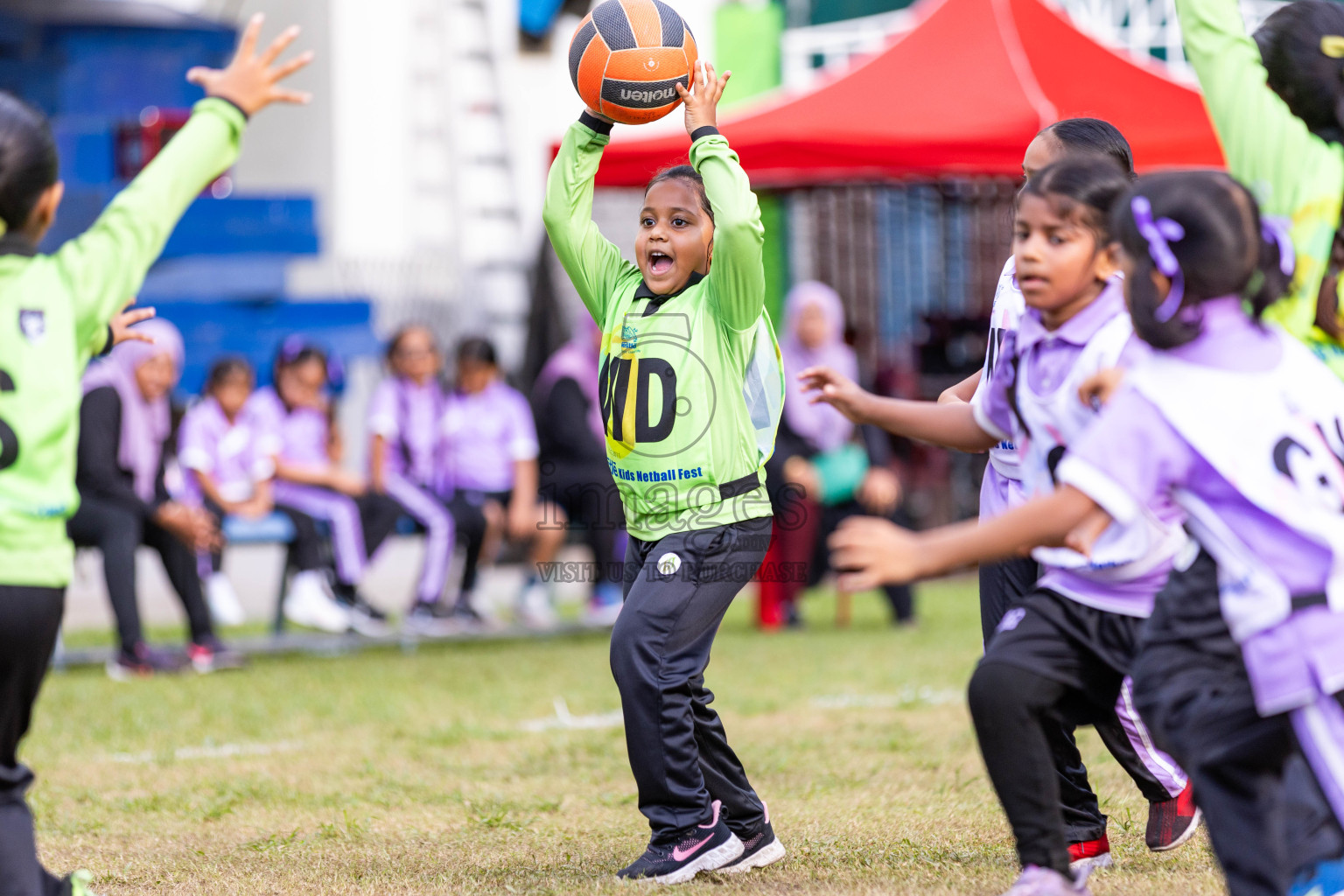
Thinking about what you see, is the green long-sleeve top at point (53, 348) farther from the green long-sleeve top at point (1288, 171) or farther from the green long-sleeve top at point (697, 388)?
the green long-sleeve top at point (1288, 171)

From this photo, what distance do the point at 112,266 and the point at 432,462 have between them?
671cm

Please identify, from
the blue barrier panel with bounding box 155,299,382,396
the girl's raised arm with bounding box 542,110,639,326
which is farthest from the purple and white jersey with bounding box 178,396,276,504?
the girl's raised arm with bounding box 542,110,639,326

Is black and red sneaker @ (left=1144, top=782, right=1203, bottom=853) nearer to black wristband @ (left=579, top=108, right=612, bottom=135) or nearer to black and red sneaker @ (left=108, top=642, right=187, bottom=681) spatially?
black wristband @ (left=579, top=108, right=612, bottom=135)

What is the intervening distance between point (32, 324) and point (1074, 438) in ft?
6.82

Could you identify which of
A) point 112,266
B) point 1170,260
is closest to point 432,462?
point 112,266

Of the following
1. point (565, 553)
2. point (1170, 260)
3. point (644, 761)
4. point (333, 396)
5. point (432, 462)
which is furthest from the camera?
point (565, 553)

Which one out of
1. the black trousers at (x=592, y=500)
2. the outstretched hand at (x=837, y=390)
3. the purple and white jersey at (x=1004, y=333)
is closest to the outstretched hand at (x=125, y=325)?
the outstretched hand at (x=837, y=390)

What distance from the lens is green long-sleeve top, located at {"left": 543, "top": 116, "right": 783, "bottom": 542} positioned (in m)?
3.86

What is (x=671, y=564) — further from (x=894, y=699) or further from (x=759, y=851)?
(x=894, y=699)

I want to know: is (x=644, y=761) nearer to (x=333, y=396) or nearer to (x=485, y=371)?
(x=485, y=371)

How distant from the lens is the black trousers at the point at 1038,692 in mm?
3188

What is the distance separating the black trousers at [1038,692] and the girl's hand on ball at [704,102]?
1.50 m

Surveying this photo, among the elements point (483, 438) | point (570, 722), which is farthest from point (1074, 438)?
point (483, 438)

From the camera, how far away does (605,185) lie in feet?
32.4
